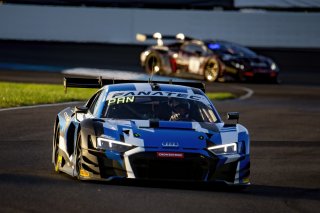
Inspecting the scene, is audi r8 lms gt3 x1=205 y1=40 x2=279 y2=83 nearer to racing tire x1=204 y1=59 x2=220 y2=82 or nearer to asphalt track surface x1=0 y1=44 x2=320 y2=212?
racing tire x1=204 y1=59 x2=220 y2=82

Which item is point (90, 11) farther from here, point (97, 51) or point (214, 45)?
point (214, 45)

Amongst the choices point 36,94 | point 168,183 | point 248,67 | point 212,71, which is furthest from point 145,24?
point 168,183

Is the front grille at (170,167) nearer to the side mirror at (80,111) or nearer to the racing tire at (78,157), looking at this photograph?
the racing tire at (78,157)

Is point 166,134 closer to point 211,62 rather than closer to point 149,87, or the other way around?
point 149,87

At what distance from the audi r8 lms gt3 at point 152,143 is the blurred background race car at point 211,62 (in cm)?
1764

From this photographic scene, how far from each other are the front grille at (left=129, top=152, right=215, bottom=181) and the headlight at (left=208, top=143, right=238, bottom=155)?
149 mm

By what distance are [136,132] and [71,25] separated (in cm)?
2864

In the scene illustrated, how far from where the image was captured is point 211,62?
2980 centimetres

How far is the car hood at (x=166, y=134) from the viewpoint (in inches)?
403

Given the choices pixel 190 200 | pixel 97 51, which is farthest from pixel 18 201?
pixel 97 51

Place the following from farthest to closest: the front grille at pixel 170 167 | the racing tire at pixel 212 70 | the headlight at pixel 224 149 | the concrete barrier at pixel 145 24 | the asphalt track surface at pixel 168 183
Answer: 1. the concrete barrier at pixel 145 24
2. the racing tire at pixel 212 70
3. the headlight at pixel 224 149
4. the front grille at pixel 170 167
5. the asphalt track surface at pixel 168 183

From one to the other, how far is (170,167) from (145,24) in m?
28.6

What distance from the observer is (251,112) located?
2034 cm

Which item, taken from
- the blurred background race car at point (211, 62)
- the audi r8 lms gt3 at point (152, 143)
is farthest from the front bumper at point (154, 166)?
the blurred background race car at point (211, 62)
